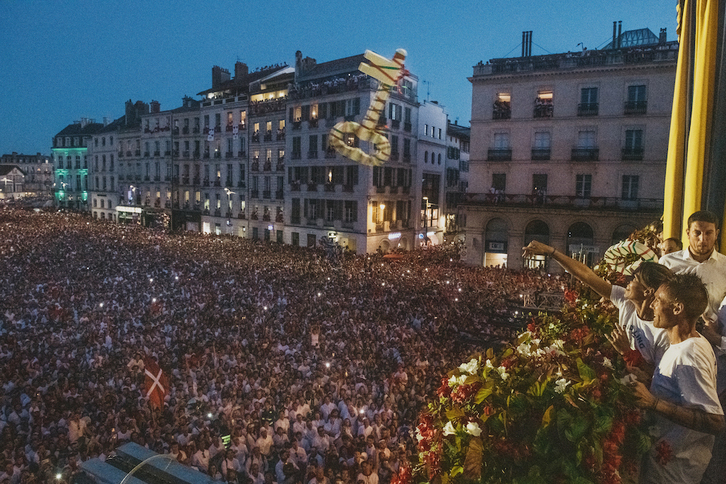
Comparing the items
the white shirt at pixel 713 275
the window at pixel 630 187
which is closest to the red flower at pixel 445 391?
the white shirt at pixel 713 275

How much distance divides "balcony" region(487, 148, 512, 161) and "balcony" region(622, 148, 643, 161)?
702 cm

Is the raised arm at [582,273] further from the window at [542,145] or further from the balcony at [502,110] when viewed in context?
the balcony at [502,110]

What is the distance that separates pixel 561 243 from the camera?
104ft

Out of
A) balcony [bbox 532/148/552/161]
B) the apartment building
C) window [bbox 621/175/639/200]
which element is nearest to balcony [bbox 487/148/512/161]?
the apartment building

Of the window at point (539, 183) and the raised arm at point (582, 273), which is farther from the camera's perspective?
the window at point (539, 183)

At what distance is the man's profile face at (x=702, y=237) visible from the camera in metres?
4.14

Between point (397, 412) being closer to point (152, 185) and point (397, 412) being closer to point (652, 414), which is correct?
point (652, 414)

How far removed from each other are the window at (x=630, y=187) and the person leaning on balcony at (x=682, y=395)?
31.2 m

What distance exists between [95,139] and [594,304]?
8200 cm

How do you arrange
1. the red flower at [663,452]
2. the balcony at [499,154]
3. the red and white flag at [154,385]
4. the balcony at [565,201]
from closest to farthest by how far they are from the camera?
the red flower at [663,452]
the red and white flag at [154,385]
the balcony at [565,201]
the balcony at [499,154]

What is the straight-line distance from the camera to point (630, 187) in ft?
100

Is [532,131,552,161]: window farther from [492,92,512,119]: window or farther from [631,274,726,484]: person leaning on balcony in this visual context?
[631,274,726,484]: person leaning on balcony

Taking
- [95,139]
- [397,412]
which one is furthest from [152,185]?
[397,412]

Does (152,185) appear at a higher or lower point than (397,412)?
higher
